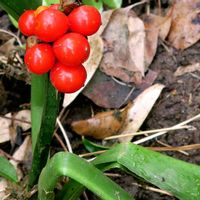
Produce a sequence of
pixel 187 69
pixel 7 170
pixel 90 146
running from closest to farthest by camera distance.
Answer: pixel 7 170
pixel 90 146
pixel 187 69

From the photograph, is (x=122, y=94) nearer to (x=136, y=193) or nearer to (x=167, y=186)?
(x=136, y=193)

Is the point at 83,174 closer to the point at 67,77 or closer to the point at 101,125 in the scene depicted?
the point at 67,77

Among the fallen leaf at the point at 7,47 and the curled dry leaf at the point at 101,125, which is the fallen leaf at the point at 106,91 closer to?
the curled dry leaf at the point at 101,125

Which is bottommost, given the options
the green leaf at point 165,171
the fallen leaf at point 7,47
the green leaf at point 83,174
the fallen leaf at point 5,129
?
the fallen leaf at point 5,129

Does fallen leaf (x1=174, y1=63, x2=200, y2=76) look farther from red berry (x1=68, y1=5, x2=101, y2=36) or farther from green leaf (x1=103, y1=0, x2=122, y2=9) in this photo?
red berry (x1=68, y1=5, x2=101, y2=36)

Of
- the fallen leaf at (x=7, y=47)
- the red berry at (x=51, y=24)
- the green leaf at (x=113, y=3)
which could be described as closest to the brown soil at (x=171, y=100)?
the fallen leaf at (x=7, y=47)

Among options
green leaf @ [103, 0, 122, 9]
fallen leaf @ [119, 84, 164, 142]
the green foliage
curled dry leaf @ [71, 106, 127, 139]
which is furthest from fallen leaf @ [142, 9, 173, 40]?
the green foliage

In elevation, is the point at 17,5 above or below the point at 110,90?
above

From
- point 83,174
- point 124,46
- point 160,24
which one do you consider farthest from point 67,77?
point 160,24
